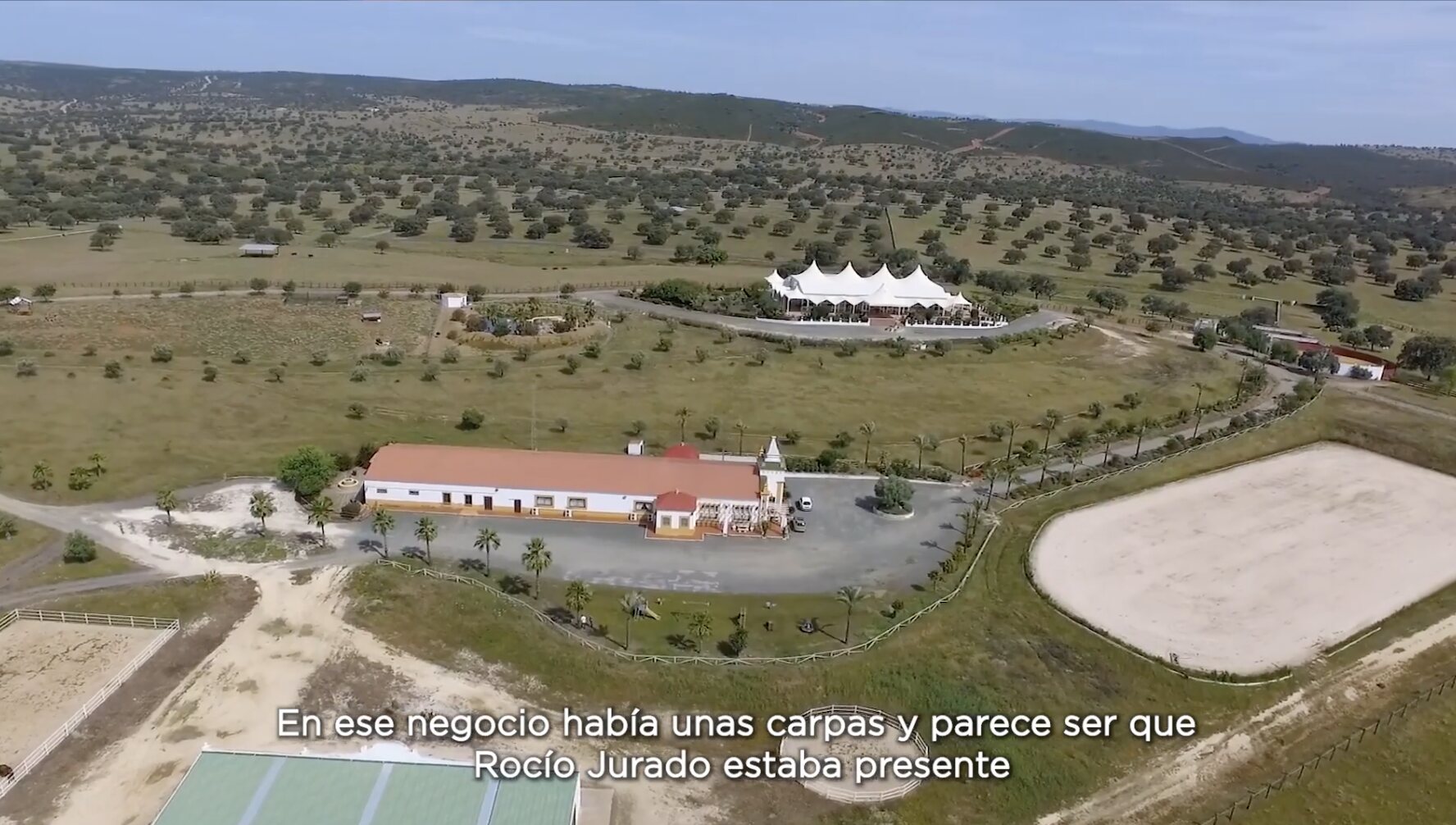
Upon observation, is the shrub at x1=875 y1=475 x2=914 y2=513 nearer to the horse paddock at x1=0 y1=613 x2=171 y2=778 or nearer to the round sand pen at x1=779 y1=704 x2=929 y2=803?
the round sand pen at x1=779 y1=704 x2=929 y2=803

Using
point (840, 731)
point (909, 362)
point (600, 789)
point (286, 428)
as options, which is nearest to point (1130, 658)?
point (840, 731)

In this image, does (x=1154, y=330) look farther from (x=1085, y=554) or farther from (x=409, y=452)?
(x=409, y=452)

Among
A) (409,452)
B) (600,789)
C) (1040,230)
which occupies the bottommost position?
(600,789)

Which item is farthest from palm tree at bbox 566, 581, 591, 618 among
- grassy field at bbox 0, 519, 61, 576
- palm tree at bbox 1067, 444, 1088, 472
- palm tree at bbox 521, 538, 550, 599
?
palm tree at bbox 1067, 444, 1088, 472

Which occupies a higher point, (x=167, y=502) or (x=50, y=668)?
(x=167, y=502)

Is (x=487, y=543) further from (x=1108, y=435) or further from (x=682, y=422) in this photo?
(x=1108, y=435)

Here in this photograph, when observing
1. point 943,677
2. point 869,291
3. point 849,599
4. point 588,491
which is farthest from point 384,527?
point 869,291

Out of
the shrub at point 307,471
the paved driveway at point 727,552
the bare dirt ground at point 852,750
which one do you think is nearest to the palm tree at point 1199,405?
the paved driveway at point 727,552
